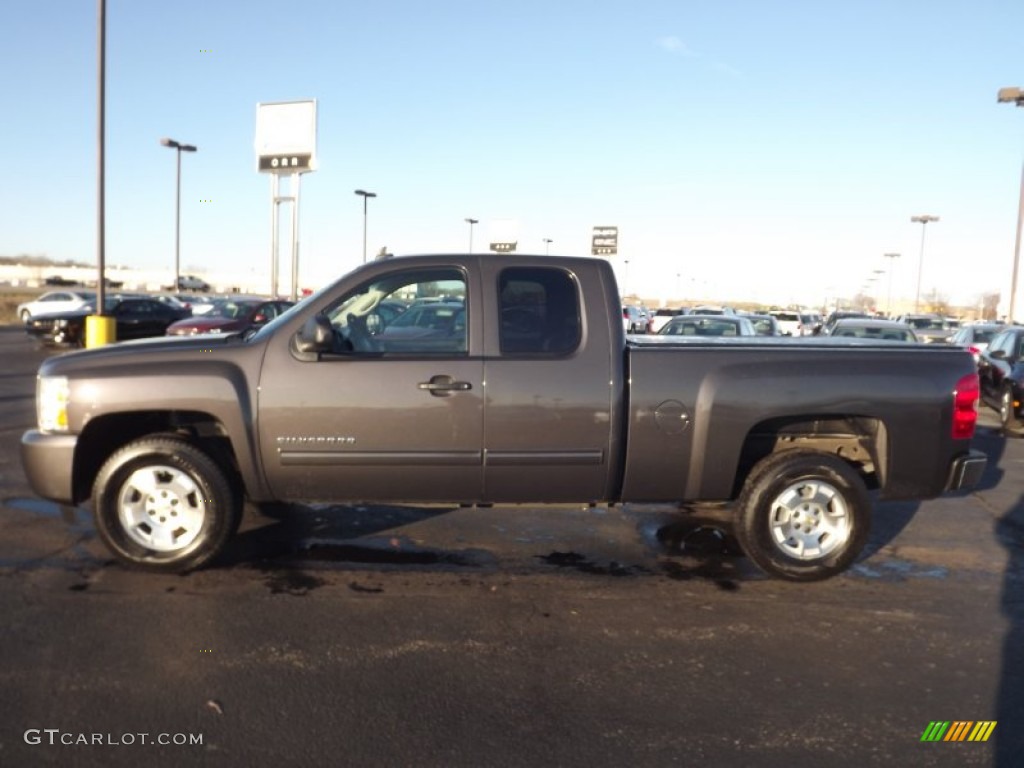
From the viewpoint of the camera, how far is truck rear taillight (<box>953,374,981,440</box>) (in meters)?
5.34

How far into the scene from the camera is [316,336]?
4.97 metres

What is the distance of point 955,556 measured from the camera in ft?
20.0

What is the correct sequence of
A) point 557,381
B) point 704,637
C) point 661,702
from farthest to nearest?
point 557,381, point 704,637, point 661,702

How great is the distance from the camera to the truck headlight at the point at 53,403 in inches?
204

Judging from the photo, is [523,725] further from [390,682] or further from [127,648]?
[127,648]

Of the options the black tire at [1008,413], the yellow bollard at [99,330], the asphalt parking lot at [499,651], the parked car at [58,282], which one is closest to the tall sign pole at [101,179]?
the yellow bollard at [99,330]

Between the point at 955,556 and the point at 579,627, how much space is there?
3185 millimetres

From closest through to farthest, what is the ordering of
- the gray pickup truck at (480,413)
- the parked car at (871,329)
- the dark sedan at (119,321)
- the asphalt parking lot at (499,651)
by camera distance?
the asphalt parking lot at (499,651) → the gray pickup truck at (480,413) → the parked car at (871,329) → the dark sedan at (119,321)

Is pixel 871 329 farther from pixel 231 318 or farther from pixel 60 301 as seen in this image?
pixel 60 301

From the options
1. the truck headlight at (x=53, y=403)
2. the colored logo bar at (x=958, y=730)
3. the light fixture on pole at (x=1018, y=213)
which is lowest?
the colored logo bar at (x=958, y=730)

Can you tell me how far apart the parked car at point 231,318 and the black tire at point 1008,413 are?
44.3 feet

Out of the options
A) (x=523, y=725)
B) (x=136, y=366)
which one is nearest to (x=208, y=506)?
(x=136, y=366)

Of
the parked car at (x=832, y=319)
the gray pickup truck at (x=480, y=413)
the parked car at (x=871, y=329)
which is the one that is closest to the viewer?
the gray pickup truck at (x=480, y=413)

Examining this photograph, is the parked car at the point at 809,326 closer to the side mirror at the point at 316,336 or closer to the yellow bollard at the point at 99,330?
the yellow bollard at the point at 99,330
